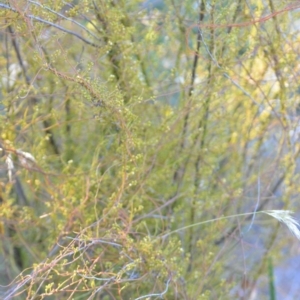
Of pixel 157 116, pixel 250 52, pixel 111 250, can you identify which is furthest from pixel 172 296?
pixel 250 52

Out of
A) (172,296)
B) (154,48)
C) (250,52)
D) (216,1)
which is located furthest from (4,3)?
(172,296)

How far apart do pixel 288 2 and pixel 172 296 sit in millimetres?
884

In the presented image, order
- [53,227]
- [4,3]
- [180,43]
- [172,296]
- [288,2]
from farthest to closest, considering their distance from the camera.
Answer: [180,43] < [53,227] < [172,296] < [288,2] < [4,3]

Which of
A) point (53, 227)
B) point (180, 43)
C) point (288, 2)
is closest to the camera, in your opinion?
point (288, 2)

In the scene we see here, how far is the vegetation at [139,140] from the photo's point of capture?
1.43 m

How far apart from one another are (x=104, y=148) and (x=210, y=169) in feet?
1.18

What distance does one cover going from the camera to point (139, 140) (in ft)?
4.83

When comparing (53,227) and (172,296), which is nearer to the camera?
(172,296)

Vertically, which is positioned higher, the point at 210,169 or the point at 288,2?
the point at 288,2

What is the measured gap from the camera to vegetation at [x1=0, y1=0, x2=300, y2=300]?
56.4 inches

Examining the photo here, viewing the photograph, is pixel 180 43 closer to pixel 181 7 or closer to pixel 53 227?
pixel 181 7

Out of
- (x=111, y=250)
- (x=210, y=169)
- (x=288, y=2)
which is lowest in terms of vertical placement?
(x=111, y=250)

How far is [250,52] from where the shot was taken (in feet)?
5.15

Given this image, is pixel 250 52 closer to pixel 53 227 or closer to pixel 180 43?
pixel 180 43
